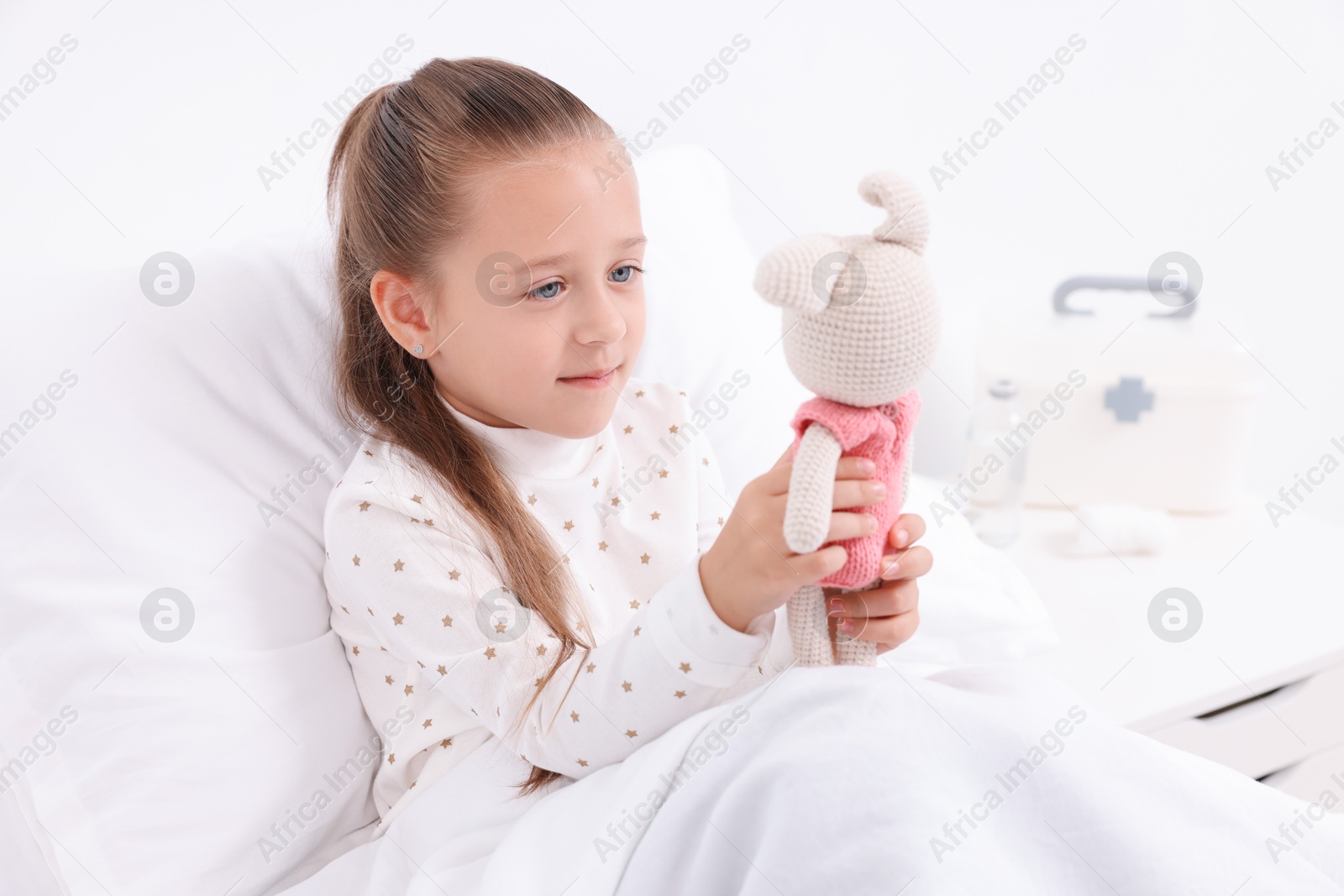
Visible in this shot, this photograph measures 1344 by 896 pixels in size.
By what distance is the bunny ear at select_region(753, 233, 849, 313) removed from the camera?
0.46 meters

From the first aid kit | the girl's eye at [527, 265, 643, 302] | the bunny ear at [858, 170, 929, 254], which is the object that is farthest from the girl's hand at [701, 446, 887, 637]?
the first aid kit

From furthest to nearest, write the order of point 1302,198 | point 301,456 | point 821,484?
1. point 1302,198
2. point 301,456
3. point 821,484

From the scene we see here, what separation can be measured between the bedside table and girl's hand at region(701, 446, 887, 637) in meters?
0.52

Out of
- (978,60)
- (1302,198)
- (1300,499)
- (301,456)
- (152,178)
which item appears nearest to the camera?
(301,456)

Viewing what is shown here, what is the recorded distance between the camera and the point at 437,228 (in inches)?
28.1

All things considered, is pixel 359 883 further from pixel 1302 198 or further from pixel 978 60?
pixel 1302 198

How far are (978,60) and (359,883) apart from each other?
1.21 m

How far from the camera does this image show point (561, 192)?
694mm

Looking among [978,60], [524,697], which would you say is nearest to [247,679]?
[524,697]

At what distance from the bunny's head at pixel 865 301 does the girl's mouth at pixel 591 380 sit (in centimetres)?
26

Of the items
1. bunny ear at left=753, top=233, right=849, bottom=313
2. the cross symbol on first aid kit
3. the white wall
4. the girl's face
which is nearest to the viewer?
bunny ear at left=753, top=233, right=849, bottom=313

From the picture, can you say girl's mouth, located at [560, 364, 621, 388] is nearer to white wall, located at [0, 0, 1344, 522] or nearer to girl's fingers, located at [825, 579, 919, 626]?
girl's fingers, located at [825, 579, 919, 626]

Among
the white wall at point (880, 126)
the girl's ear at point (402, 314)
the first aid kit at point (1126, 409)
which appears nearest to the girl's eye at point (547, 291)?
the girl's ear at point (402, 314)

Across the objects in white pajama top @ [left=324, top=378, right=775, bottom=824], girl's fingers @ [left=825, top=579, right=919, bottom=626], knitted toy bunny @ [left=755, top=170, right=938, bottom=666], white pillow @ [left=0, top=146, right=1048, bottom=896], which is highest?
knitted toy bunny @ [left=755, top=170, right=938, bottom=666]
